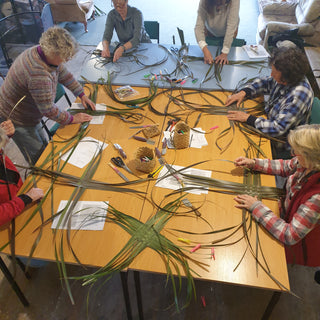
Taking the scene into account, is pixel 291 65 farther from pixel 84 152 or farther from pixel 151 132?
pixel 84 152

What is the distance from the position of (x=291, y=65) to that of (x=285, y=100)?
25cm

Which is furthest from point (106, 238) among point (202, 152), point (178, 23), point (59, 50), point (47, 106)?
point (178, 23)

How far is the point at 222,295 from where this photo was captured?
1.92m

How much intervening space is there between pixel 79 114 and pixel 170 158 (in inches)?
33.0

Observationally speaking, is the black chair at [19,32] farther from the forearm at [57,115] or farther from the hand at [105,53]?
the forearm at [57,115]

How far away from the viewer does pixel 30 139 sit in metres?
2.17

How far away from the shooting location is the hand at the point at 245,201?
148cm

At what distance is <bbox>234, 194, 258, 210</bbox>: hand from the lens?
1.48 metres

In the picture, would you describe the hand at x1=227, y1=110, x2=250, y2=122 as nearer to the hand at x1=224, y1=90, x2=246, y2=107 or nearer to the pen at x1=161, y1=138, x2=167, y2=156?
the hand at x1=224, y1=90, x2=246, y2=107

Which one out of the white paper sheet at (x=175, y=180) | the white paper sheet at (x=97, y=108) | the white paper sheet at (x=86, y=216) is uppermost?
the white paper sheet at (x=97, y=108)

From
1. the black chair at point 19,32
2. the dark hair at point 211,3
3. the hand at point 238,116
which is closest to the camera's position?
the hand at point 238,116

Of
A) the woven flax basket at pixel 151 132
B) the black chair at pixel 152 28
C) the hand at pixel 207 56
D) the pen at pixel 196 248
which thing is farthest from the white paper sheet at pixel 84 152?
the black chair at pixel 152 28

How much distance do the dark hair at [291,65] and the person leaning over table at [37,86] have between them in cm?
145

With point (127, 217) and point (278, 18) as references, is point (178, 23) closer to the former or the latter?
point (278, 18)
